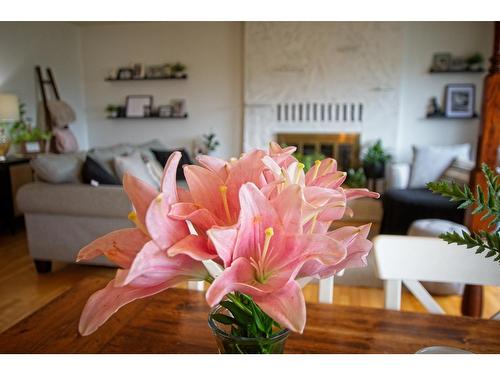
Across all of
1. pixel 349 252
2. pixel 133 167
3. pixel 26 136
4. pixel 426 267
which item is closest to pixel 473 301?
pixel 426 267

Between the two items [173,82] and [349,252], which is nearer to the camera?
[349,252]

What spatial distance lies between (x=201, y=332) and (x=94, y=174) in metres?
2.40

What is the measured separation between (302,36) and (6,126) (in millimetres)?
4007

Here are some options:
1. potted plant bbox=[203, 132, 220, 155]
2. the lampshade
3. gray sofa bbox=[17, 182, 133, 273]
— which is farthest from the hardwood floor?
potted plant bbox=[203, 132, 220, 155]

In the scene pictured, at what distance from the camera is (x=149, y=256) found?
0.38 m

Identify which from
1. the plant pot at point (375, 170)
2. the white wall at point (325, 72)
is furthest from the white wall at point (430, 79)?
the plant pot at point (375, 170)

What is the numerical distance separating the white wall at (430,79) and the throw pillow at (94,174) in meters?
4.13

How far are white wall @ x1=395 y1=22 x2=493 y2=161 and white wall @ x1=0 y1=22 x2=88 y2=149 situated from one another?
4.89m

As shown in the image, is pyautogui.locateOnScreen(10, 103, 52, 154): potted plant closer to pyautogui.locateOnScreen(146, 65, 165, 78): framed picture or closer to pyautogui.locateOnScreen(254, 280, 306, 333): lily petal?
pyautogui.locateOnScreen(146, 65, 165, 78): framed picture

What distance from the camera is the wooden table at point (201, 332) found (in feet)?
2.68

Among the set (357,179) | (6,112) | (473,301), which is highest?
(6,112)

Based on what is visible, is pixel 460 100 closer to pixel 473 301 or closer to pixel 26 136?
pixel 473 301

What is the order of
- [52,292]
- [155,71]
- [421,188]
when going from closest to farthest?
[52,292] < [421,188] < [155,71]

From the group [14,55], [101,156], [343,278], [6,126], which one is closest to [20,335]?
[343,278]
